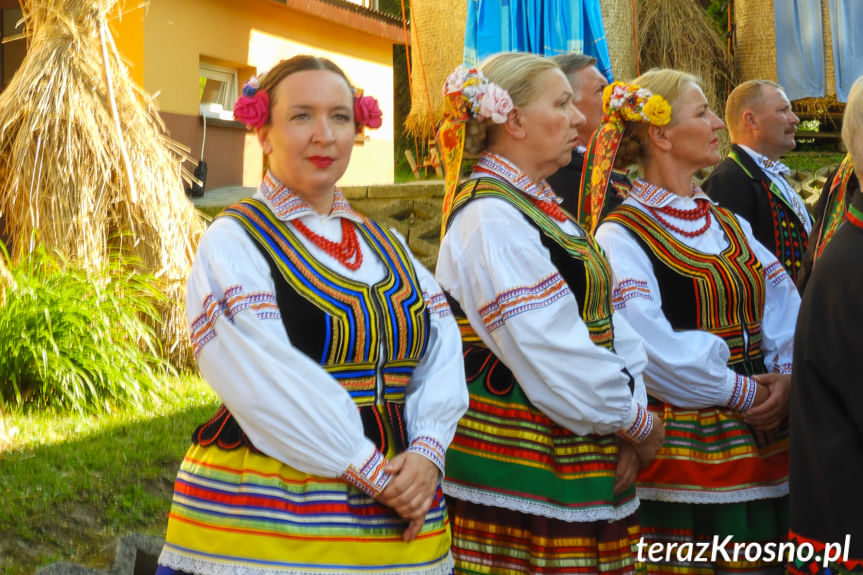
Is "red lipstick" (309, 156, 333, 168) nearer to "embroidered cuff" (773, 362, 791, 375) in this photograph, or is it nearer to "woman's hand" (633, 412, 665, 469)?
"woman's hand" (633, 412, 665, 469)

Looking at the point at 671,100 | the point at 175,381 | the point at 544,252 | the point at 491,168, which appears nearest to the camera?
the point at 544,252

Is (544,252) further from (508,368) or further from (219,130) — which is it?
(219,130)

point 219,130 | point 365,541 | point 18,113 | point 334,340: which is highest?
point 219,130

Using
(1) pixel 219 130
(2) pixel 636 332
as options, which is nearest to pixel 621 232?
(2) pixel 636 332

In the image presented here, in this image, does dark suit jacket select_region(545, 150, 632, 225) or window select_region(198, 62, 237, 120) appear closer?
dark suit jacket select_region(545, 150, 632, 225)

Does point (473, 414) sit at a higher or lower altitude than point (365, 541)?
higher

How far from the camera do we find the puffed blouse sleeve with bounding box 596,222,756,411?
2682mm

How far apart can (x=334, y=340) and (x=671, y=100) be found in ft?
5.27

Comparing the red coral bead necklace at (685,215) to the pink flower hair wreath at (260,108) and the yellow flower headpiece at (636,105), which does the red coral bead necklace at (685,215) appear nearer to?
the yellow flower headpiece at (636,105)

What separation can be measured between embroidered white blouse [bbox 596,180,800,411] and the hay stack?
383 cm

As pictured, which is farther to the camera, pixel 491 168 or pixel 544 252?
pixel 491 168

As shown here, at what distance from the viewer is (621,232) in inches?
113

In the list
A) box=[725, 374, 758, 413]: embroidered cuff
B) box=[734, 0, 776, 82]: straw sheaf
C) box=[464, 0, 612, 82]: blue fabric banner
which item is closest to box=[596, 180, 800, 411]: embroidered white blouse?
box=[725, 374, 758, 413]: embroidered cuff

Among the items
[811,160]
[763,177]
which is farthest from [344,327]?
[811,160]
